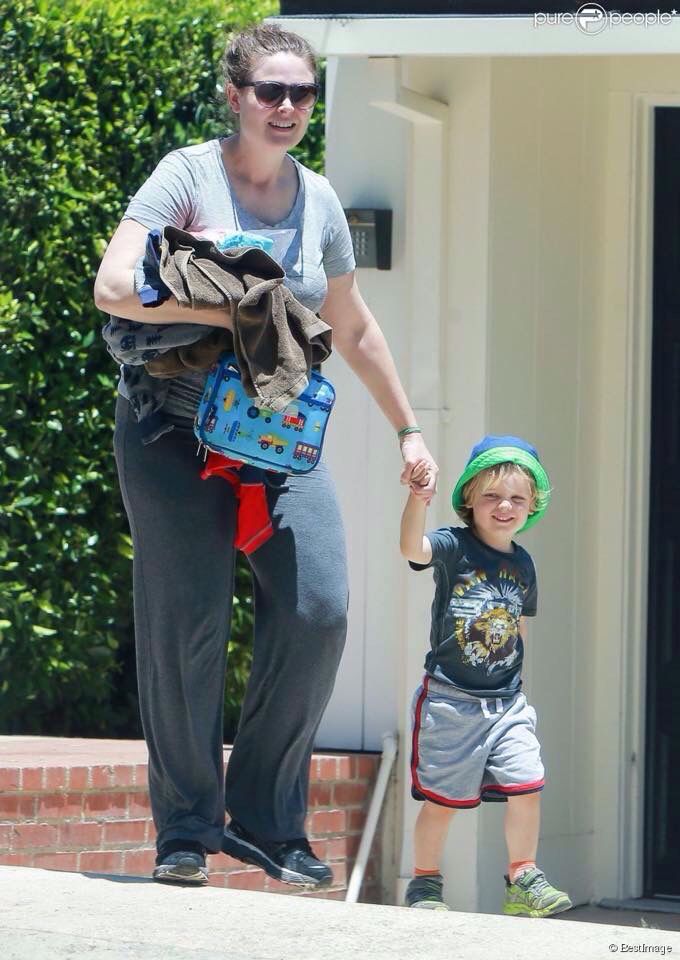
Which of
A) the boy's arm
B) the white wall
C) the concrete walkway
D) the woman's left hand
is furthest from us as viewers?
the white wall

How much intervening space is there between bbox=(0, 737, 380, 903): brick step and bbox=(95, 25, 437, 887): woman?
1.25m

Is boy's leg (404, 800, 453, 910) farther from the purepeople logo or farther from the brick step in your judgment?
the purepeople logo

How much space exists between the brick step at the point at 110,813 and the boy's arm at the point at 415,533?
53.5 inches

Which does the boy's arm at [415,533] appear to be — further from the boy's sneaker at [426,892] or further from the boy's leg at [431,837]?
the boy's sneaker at [426,892]

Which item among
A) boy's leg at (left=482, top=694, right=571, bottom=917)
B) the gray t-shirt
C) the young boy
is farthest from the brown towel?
boy's leg at (left=482, top=694, right=571, bottom=917)

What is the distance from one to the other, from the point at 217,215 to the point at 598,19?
1.49 metres

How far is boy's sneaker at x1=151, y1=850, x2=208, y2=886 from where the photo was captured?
3.69 meters

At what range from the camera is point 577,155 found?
575cm

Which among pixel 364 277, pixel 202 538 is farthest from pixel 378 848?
pixel 202 538

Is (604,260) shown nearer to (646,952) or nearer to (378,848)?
(378,848)

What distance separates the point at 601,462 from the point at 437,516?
708 mm

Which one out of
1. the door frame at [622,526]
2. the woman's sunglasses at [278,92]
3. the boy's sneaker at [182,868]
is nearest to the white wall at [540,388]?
the door frame at [622,526]

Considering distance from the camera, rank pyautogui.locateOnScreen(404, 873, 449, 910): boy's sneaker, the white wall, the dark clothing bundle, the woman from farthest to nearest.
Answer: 1. the white wall
2. pyautogui.locateOnScreen(404, 873, 449, 910): boy's sneaker
3. the woman
4. the dark clothing bundle

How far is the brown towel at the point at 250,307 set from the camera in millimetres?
3459
